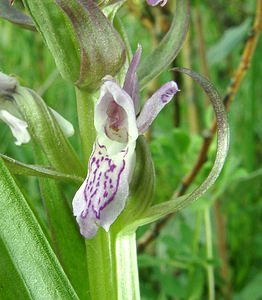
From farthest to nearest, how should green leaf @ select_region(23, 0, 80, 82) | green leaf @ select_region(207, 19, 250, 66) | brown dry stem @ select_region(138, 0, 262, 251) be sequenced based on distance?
green leaf @ select_region(207, 19, 250, 66) → brown dry stem @ select_region(138, 0, 262, 251) → green leaf @ select_region(23, 0, 80, 82)

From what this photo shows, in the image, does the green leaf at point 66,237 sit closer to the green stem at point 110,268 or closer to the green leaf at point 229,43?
the green stem at point 110,268

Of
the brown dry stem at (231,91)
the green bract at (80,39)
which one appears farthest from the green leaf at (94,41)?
the brown dry stem at (231,91)

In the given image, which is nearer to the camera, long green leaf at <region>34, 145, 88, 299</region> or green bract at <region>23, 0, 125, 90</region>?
green bract at <region>23, 0, 125, 90</region>

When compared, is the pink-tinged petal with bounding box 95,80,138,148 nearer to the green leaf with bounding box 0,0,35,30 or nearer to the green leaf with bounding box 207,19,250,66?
the green leaf with bounding box 0,0,35,30

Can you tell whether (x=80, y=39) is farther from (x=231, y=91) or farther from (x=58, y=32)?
(x=231, y=91)

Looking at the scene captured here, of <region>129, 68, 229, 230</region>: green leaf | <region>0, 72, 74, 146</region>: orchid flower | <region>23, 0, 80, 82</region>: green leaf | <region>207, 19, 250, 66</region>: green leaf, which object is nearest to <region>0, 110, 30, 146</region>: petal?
<region>0, 72, 74, 146</region>: orchid flower

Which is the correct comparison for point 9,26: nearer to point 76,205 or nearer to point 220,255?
point 220,255

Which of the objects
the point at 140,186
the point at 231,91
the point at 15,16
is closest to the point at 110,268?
the point at 140,186
